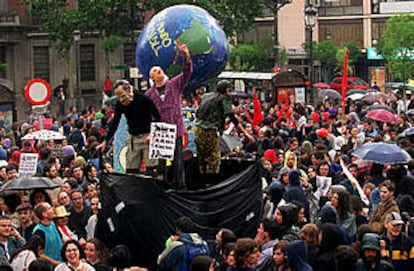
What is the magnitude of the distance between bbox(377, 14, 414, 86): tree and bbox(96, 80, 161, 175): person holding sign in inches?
1330

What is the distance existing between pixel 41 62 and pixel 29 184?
36394 millimetres

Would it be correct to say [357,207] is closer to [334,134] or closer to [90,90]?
[334,134]

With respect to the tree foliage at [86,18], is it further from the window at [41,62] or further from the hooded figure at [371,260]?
the hooded figure at [371,260]

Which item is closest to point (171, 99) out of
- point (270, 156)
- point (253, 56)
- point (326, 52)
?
point (270, 156)

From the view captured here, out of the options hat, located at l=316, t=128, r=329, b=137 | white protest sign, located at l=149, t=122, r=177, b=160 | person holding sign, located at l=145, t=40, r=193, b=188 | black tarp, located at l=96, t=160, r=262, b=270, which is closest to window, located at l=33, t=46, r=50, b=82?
hat, located at l=316, t=128, r=329, b=137

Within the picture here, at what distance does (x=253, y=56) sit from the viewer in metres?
54.0

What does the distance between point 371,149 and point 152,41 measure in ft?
11.4

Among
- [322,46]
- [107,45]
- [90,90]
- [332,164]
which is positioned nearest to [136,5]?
[107,45]

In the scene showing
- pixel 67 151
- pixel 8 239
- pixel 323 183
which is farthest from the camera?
pixel 67 151

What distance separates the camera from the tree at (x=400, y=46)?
4572 centimetres

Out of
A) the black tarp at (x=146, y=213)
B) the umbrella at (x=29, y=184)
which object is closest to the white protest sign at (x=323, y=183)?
the black tarp at (x=146, y=213)

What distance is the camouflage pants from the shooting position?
1299cm

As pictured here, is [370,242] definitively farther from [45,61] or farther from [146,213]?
[45,61]

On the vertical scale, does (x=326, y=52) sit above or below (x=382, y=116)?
above
